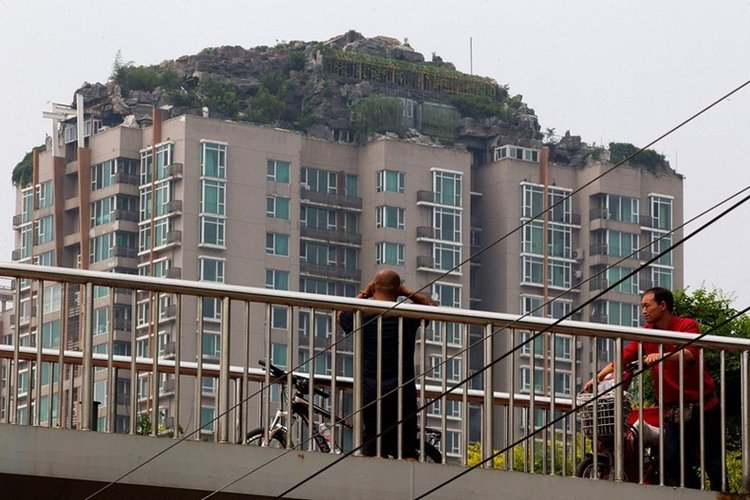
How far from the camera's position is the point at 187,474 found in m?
10.5

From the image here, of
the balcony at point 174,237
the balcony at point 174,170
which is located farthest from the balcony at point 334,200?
the balcony at point 174,237

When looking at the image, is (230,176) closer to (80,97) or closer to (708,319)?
(80,97)

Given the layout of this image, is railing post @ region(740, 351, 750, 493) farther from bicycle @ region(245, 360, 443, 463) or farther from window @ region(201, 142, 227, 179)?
window @ region(201, 142, 227, 179)

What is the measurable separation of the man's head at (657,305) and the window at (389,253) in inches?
4478

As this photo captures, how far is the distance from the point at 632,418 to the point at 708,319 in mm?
19771

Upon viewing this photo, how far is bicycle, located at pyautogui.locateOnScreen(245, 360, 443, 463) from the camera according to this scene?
11.3 metres

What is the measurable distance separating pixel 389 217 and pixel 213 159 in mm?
13349

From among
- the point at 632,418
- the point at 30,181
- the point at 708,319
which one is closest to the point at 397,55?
the point at 30,181

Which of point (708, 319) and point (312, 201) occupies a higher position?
point (312, 201)

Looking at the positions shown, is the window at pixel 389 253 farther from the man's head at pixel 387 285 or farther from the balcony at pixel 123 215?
the man's head at pixel 387 285

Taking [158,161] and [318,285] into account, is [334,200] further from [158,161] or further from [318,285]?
[158,161]

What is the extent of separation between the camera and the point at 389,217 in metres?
126

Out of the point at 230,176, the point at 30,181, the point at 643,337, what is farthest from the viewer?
the point at 30,181

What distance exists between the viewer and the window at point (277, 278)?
121 metres
